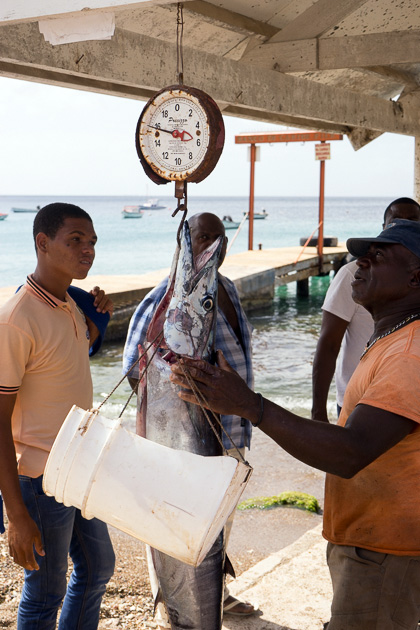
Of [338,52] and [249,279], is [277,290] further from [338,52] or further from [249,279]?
[338,52]

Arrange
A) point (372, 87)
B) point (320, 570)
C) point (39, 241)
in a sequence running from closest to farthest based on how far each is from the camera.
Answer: point (39, 241) → point (320, 570) → point (372, 87)

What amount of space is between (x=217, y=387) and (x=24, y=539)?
3.65ft

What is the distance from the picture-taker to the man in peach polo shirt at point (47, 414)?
2.66 m

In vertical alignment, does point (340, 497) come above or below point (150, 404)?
A: below

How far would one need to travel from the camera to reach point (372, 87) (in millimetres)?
8469

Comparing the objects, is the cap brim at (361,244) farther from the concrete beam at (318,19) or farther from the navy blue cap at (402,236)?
the concrete beam at (318,19)

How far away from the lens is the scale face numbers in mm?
2605

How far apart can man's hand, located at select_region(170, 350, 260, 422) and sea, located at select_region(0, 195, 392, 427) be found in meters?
0.29

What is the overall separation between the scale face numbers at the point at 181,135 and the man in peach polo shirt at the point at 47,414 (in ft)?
1.89

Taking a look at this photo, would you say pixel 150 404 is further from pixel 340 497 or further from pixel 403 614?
pixel 403 614

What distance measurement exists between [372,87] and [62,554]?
23.7ft

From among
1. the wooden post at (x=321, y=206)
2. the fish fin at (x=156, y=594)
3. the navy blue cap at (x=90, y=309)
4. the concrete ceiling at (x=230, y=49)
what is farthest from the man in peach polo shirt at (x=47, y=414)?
the wooden post at (x=321, y=206)

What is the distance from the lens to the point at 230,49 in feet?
19.7

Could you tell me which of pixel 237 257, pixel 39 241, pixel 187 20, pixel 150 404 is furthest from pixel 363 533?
pixel 237 257
